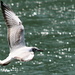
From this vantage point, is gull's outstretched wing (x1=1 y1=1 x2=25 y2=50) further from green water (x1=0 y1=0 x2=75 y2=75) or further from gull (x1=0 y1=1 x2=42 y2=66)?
green water (x1=0 y1=0 x2=75 y2=75)

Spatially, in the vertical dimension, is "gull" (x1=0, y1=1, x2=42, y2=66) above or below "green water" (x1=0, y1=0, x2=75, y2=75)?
above

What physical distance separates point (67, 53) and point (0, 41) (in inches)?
167

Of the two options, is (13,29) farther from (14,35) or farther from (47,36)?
(47,36)

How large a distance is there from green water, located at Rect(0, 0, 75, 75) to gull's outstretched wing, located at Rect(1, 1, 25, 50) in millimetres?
7359

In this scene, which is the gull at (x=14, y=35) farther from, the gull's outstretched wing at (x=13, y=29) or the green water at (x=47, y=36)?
the green water at (x=47, y=36)

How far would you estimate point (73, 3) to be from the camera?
33.7m

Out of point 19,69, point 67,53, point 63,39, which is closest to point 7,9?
point 19,69

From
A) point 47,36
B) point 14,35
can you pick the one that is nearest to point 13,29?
point 14,35

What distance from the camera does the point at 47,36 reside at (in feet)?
87.3

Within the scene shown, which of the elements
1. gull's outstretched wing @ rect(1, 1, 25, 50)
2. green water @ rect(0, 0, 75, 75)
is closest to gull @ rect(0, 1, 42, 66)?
gull's outstretched wing @ rect(1, 1, 25, 50)

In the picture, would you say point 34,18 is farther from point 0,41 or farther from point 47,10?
point 0,41

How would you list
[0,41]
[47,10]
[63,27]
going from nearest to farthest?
[0,41]
[63,27]
[47,10]

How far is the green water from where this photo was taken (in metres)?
22.3

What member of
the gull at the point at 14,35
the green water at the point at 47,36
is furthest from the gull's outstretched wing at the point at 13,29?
the green water at the point at 47,36
